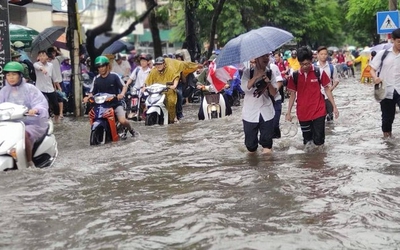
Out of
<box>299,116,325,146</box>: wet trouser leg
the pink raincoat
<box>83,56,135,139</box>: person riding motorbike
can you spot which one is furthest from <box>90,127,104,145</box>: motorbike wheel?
<box>299,116,325,146</box>: wet trouser leg

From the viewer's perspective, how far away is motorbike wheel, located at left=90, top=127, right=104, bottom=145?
1179 cm

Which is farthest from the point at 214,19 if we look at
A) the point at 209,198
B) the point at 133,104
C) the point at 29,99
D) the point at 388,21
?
the point at 209,198

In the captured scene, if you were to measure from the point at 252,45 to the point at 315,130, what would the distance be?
68.7 inches

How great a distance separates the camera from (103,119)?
38.7 feet

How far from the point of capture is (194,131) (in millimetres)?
13664

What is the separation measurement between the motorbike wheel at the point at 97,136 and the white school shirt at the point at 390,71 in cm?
450

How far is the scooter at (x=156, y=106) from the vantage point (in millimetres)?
14398

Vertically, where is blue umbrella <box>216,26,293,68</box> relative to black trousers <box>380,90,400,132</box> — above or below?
above

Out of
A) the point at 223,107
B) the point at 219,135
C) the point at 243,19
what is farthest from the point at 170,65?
the point at 243,19

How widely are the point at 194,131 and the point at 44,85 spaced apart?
406 cm

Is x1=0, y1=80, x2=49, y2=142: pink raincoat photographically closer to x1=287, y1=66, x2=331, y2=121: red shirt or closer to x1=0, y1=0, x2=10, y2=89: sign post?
x1=287, y1=66, x2=331, y2=121: red shirt

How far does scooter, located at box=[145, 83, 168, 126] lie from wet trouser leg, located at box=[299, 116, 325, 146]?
4971 mm

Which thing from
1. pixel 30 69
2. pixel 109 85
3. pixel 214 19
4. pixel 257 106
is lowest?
pixel 257 106

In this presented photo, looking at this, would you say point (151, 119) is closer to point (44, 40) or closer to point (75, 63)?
point (75, 63)
